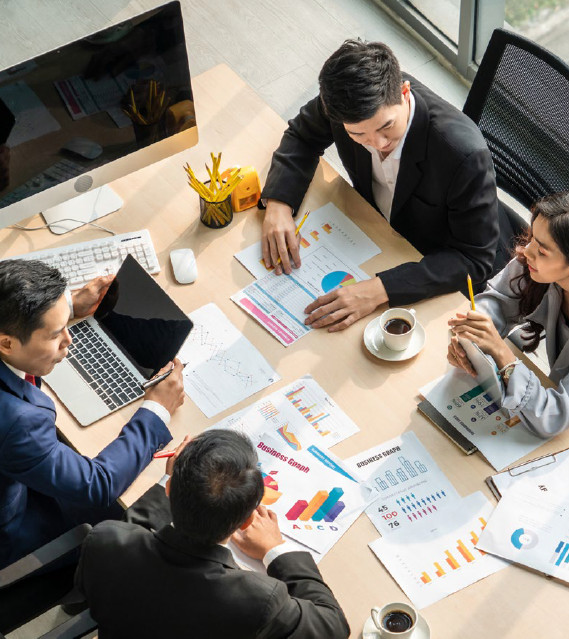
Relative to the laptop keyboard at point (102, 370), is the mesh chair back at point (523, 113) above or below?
above

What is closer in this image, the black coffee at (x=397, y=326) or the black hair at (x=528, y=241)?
the black hair at (x=528, y=241)

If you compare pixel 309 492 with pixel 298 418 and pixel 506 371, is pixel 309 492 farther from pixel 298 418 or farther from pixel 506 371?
pixel 506 371

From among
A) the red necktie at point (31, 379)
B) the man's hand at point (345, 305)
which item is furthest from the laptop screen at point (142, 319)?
the man's hand at point (345, 305)

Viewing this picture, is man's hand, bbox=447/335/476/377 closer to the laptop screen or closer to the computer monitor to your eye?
the laptop screen

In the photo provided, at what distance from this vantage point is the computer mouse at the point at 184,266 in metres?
2.34

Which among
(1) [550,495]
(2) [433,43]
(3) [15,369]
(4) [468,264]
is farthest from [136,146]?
(2) [433,43]

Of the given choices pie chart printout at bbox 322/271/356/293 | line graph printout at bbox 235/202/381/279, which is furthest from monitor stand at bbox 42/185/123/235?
pie chart printout at bbox 322/271/356/293

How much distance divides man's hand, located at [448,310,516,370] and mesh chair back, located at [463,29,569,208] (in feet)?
2.33

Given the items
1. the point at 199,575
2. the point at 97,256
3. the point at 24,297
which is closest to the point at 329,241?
the point at 97,256

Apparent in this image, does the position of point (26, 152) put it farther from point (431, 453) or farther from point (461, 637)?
point (461, 637)

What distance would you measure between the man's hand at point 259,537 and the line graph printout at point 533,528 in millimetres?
444

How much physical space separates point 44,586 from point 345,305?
101 centimetres

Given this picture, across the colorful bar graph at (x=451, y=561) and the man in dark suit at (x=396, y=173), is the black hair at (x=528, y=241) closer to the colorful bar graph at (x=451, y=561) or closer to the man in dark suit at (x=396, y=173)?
the man in dark suit at (x=396, y=173)

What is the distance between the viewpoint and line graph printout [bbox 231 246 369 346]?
226 cm
